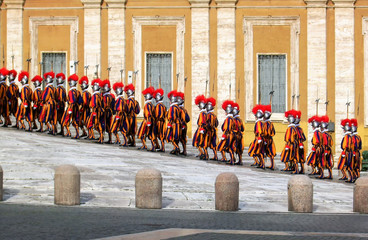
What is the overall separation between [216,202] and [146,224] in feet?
11.0

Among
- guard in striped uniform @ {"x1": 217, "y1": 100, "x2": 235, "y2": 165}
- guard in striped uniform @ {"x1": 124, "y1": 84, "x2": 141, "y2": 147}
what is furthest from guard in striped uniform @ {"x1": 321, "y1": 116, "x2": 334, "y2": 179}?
guard in striped uniform @ {"x1": 124, "y1": 84, "x2": 141, "y2": 147}

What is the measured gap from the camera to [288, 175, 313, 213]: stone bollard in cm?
1655

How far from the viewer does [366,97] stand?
3438 cm

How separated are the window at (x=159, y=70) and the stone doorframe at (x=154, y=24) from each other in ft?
1.17

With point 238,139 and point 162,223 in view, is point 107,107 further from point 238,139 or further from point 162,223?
point 162,223

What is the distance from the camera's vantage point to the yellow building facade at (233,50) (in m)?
34.4

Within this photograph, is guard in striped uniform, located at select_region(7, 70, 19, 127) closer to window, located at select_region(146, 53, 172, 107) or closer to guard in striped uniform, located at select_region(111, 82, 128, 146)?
guard in striped uniform, located at select_region(111, 82, 128, 146)

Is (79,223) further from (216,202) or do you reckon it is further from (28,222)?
(216,202)

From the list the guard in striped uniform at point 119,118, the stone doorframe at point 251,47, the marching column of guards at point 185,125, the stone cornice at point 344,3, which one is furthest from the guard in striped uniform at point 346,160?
the stone cornice at point 344,3

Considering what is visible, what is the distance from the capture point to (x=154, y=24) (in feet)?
114

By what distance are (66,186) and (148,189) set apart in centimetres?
152

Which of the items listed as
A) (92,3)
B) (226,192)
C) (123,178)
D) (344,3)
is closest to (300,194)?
(226,192)

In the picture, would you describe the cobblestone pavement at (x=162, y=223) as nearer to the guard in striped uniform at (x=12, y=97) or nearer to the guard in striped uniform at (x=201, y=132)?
the guard in striped uniform at (x=201, y=132)

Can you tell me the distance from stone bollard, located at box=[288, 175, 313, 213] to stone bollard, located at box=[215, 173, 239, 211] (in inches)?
44.7
